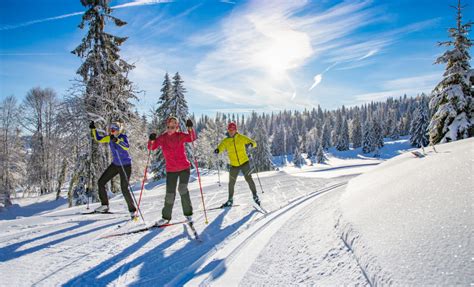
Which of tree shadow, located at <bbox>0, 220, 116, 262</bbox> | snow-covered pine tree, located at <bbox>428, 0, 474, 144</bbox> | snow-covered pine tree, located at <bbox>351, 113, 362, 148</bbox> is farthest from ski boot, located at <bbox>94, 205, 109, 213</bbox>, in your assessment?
snow-covered pine tree, located at <bbox>351, 113, 362, 148</bbox>

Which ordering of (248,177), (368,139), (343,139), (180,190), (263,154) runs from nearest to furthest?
(180,190) → (248,177) → (263,154) → (368,139) → (343,139)

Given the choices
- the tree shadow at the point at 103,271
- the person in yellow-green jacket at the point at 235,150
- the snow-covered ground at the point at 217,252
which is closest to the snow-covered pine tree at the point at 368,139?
the person in yellow-green jacket at the point at 235,150

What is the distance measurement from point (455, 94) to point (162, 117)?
26.1 meters

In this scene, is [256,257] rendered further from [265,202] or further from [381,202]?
[265,202]

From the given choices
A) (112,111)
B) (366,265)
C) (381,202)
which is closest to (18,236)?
(366,265)

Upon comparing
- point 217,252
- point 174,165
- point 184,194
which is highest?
point 174,165

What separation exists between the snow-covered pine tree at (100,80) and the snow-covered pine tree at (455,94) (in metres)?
20.7

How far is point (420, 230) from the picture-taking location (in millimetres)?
2451

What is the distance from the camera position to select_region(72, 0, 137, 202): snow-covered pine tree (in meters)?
14.3

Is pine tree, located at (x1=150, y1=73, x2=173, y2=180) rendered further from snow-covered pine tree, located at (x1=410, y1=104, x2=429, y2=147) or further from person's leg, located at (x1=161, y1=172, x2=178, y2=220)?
snow-covered pine tree, located at (x1=410, y1=104, x2=429, y2=147)

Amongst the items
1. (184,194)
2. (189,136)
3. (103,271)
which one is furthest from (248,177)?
(103,271)

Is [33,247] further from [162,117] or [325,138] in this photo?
[325,138]

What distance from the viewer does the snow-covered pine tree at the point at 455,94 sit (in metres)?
16.6

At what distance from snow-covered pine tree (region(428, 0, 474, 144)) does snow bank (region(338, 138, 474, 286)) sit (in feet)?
55.8
